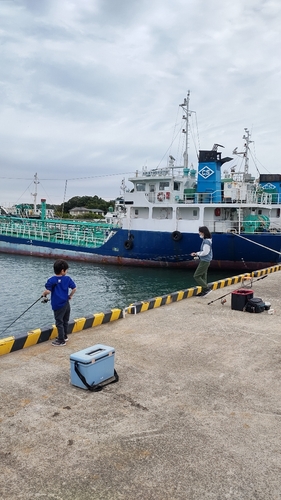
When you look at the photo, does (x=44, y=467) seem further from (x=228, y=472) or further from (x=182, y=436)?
(x=228, y=472)

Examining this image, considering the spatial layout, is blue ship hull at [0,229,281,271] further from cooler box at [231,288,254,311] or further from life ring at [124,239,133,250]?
cooler box at [231,288,254,311]

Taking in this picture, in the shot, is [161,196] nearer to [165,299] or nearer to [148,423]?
[165,299]

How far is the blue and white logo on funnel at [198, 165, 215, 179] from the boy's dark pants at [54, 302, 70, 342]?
17382 millimetres

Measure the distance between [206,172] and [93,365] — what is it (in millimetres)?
18656

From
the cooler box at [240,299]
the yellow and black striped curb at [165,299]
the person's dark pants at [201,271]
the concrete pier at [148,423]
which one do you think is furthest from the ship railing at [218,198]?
the concrete pier at [148,423]

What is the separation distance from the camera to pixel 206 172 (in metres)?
21.2

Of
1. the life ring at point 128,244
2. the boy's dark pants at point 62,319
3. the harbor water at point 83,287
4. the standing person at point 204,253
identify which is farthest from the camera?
the life ring at point 128,244

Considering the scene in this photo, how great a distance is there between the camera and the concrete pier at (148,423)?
254cm

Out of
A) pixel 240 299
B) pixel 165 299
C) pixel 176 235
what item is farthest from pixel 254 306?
pixel 176 235

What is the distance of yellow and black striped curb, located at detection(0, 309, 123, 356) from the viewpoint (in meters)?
4.91

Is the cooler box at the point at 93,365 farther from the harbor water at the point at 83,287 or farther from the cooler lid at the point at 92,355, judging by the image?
the harbor water at the point at 83,287

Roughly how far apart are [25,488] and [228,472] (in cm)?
138

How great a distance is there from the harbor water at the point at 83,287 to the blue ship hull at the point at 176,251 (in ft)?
2.01

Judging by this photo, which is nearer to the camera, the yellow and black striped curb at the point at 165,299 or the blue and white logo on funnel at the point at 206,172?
the yellow and black striped curb at the point at 165,299
